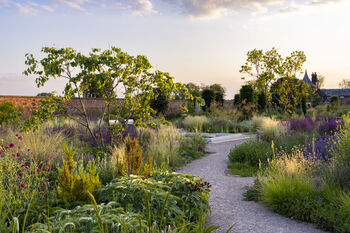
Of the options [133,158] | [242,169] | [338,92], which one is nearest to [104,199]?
→ [133,158]

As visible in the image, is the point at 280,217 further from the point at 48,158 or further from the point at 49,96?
the point at 49,96

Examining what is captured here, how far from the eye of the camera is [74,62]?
6.13 meters

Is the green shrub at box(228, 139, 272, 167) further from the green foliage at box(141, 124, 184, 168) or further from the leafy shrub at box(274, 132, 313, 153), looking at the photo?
the green foliage at box(141, 124, 184, 168)

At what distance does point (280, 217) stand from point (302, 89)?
51.5 feet

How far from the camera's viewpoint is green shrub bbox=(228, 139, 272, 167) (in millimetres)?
7389

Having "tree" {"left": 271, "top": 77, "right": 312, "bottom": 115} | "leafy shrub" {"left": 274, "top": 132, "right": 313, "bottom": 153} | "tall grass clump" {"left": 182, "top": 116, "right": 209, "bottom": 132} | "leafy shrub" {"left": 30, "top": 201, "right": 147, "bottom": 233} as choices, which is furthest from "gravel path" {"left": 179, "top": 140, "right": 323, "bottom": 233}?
"tree" {"left": 271, "top": 77, "right": 312, "bottom": 115}

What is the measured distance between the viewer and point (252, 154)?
25.0 ft

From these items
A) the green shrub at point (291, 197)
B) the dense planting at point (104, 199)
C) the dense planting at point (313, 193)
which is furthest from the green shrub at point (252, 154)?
the dense planting at point (104, 199)

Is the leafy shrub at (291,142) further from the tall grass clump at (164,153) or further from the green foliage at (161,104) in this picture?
the green foliage at (161,104)

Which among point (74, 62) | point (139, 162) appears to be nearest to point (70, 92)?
point (74, 62)

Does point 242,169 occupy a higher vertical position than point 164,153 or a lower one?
lower

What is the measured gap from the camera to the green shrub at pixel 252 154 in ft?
24.2

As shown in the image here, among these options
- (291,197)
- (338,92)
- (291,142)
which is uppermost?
(338,92)

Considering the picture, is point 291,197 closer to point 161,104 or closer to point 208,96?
point 161,104
